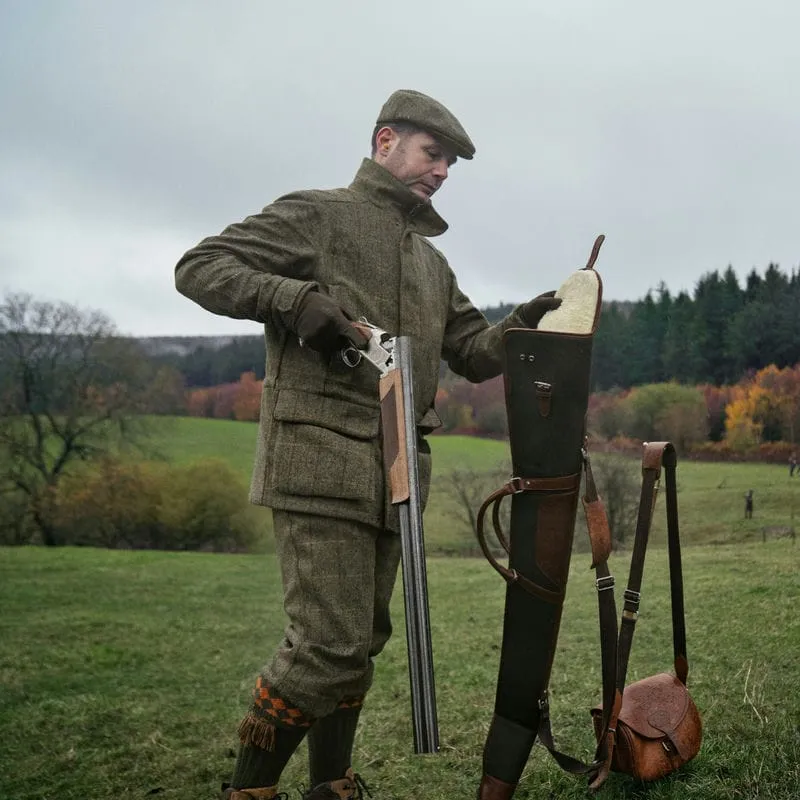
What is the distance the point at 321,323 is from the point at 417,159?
0.61 m

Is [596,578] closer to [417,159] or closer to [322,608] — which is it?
[322,608]

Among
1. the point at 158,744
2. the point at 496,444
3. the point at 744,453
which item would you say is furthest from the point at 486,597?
the point at 158,744

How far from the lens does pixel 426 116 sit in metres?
1.99

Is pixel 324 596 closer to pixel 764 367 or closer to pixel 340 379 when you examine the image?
pixel 340 379

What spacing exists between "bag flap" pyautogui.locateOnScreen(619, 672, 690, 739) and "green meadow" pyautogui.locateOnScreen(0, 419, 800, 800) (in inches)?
5.7

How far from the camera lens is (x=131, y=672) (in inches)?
204

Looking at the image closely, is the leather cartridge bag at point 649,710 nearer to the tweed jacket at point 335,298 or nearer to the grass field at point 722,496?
the tweed jacket at point 335,298

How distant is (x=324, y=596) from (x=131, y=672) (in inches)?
155

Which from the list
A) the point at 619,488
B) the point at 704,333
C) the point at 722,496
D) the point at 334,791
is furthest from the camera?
the point at 619,488

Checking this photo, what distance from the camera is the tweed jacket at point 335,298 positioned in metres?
1.83

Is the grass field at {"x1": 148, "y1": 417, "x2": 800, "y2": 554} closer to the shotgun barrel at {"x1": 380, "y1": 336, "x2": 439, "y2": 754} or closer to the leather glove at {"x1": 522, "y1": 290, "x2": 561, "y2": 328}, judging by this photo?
the leather glove at {"x1": 522, "y1": 290, "x2": 561, "y2": 328}

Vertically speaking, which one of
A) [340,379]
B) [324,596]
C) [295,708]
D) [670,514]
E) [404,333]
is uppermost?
[404,333]

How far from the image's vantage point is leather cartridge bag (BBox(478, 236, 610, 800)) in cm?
186

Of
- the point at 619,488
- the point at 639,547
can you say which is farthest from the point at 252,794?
the point at 619,488
